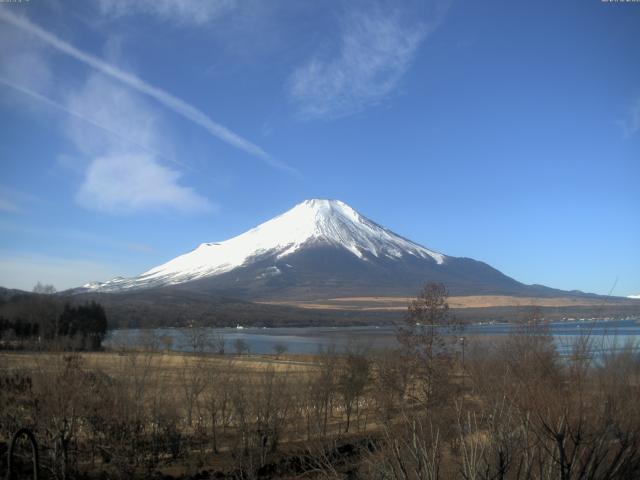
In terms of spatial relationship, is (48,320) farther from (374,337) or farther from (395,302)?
(395,302)

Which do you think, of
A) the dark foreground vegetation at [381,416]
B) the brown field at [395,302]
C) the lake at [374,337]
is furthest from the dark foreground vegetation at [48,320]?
the brown field at [395,302]

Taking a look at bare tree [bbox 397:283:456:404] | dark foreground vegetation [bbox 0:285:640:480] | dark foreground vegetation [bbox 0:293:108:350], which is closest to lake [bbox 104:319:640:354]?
dark foreground vegetation [bbox 0:285:640:480]

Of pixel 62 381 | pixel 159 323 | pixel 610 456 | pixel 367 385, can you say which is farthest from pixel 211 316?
pixel 610 456

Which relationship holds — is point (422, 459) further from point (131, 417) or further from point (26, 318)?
point (26, 318)

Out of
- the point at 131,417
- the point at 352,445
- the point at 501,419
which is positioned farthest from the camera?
the point at 352,445

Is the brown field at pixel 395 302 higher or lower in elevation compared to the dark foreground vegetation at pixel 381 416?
higher

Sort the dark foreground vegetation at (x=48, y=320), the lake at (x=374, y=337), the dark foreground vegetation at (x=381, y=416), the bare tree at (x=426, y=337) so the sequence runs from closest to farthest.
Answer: the dark foreground vegetation at (x=381, y=416) → the lake at (x=374, y=337) → the bare tree at (x=426, y=337) → the dark foreground vegetation at (x=48, y=320)

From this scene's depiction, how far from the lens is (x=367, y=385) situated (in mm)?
25906

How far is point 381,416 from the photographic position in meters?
8.95

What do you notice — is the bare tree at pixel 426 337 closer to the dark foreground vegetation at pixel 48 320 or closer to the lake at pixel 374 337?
the lake at pixel 374 337

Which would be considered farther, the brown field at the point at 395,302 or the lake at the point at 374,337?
the brown field at the point at 395,302

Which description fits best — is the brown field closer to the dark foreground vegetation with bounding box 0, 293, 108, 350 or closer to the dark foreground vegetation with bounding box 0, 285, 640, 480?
the dark foreground vegetation with bounding box 0, 293, 108, 350

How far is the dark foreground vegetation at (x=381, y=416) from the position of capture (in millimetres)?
6117

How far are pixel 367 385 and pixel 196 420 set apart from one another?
7815mm
